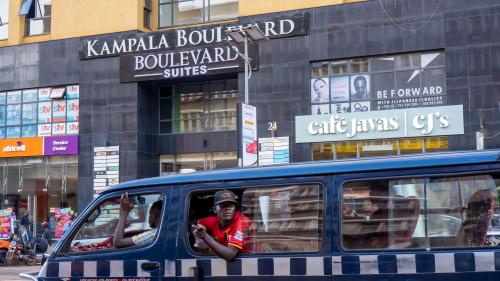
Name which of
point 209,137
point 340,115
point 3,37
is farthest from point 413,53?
point 3,37

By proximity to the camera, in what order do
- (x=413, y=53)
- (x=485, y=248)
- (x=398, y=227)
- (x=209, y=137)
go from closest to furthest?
1. (x=485, y=248)
2. (x=398, y=227)
3. (x=413, y=53)
4. (x=209, y=137)

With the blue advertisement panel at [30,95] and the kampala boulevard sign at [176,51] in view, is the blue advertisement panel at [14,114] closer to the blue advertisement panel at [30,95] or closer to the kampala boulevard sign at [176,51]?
the blue advertisement panel at [30,95]

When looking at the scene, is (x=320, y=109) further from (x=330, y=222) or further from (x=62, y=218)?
(x=330, y=222)

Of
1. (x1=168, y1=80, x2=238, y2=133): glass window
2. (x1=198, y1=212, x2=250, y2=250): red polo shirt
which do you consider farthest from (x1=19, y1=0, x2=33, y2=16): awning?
(x1=198, y1=212, x2=250, y2=250): red polo shirt

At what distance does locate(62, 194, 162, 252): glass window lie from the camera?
5543 mm

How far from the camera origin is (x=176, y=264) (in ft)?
17.3

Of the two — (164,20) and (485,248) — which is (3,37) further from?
(485,248)

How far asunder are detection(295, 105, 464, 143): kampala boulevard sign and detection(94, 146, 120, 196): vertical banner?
→ 27.5 ft

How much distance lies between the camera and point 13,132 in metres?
31.1

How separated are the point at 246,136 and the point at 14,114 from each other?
1619 cm

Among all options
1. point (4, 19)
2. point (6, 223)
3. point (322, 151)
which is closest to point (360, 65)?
point (322, 151)

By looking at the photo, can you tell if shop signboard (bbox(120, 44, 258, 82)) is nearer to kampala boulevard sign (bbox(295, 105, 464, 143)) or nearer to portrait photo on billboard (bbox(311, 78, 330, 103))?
portrait photo on billboard (bbox(311, 78, 330, 103))

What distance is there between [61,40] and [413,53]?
16.2m

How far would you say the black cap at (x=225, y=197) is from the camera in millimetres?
5082
